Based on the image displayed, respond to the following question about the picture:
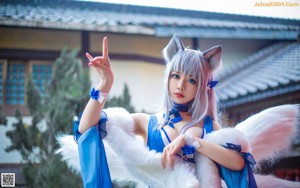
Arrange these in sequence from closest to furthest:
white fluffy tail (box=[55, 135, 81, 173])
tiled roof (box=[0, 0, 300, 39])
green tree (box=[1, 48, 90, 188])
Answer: white fluffy tail (box=[55, 135, 81, 173]) < green tree (box=[1, 48, 90, 188]) < tiled roof (box=[0, 0, 300, 39])

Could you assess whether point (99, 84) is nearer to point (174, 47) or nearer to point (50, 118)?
point (174, 47)

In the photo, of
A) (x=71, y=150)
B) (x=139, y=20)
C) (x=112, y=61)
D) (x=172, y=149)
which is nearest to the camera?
(x=172, y=149)

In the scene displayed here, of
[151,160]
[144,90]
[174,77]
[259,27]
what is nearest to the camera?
[151,160]

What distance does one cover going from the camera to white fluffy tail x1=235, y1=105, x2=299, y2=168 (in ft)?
4.65

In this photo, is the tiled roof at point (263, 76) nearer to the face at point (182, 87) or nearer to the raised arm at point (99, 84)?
the face at point (182, 87)

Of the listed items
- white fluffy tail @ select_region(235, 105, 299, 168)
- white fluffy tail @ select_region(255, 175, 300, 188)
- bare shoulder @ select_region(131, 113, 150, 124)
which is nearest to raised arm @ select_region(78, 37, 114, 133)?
bare shoulder @ select_region(131, 113, 150, 124)

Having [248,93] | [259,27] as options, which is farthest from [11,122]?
[259,27]

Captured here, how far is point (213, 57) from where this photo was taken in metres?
1.40

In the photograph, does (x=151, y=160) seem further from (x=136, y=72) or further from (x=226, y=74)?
(x=226, y=74)

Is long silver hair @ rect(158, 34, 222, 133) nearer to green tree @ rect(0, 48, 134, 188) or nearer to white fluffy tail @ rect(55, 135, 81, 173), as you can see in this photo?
white fluffy tail @ rect(55, 135, 81, 173)

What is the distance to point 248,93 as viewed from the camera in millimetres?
2186

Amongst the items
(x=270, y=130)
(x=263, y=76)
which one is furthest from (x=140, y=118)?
(x=263, y=76)

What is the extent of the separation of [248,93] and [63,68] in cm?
94

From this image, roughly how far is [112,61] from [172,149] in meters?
0.99
